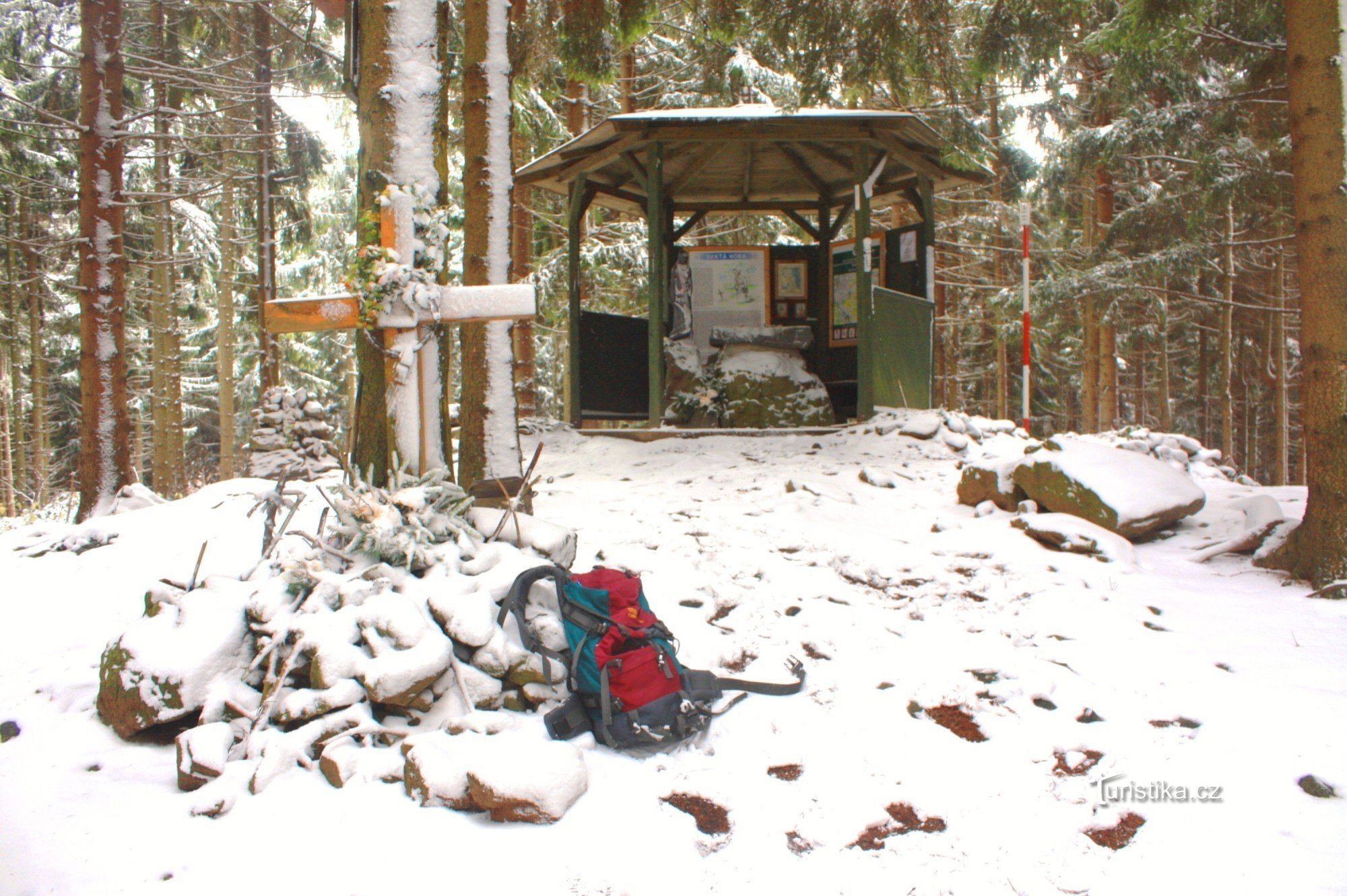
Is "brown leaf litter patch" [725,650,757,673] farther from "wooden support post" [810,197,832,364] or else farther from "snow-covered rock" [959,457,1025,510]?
"wooden support post" [810,197,832,364]

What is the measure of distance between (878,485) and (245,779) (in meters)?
5.18

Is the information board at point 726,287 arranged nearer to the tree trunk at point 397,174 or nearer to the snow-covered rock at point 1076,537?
the snow-covered rock at point 1076,537

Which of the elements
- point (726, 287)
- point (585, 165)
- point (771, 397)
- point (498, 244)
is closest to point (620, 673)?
point (498, 244)

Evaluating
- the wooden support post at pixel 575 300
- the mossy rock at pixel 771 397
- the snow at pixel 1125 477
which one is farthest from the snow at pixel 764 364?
the snow at pixel 1125 477

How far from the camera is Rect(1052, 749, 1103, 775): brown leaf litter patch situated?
287 centimetres

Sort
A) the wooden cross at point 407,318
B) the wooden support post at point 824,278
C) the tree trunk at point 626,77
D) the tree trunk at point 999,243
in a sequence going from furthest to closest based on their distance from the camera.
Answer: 1. the tree trunk at point 999,243
2. the tree trunk at point 626,77
3. the wooden support post at point 824,278
4. the wooden cross at point 407,318

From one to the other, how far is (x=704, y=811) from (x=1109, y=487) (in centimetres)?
421

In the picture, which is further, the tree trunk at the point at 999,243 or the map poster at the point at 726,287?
the tree trunk at the point at 999,243

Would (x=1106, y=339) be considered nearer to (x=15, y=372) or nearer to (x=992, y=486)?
(x=992, y=486)

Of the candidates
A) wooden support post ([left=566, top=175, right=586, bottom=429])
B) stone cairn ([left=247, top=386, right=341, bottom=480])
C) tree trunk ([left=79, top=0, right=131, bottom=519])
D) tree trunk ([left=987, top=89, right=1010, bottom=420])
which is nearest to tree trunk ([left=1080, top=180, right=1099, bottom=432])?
tree trunk ([left=987, top=89, right=1010, bottom=420])

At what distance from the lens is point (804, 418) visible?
9180 millimetres

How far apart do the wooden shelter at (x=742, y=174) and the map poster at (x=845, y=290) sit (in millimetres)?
435

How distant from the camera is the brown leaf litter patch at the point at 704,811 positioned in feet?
8.57

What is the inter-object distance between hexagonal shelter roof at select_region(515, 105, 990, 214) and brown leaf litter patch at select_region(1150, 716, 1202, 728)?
20.8 ft
